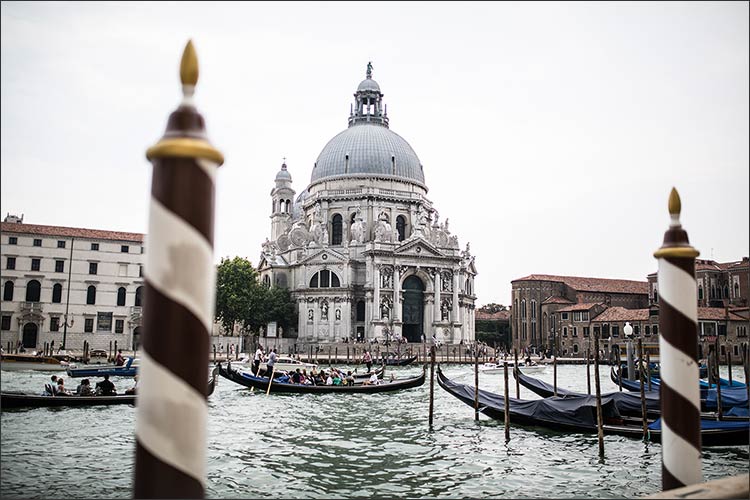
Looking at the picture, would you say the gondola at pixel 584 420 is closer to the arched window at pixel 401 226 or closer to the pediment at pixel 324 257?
the pediment at pixel 324 257

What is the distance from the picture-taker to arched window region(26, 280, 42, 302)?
1276 inches

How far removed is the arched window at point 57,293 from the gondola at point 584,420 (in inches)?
1028

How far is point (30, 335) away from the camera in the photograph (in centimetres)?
3241

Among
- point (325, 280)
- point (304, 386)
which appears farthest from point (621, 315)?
point (304, 386)

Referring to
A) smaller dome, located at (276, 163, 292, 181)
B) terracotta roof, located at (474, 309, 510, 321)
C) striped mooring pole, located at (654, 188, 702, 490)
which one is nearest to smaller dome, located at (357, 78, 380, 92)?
smaller dome, located at (276, 163, 292, 181)

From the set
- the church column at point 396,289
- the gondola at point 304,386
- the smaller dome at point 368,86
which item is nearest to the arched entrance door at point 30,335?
the gondola at point 304,386

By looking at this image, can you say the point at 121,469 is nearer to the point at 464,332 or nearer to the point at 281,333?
the point at 281,333

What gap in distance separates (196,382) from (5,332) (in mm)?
35130

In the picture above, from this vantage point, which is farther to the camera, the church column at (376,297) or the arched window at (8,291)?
the church column at (376,297)

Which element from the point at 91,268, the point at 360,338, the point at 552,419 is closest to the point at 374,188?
the point at 360,338

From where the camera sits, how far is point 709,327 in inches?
1658

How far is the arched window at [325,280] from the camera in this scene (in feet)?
138

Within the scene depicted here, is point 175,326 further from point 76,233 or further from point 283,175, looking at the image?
point 283,175

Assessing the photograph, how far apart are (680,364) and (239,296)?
3908 cm
